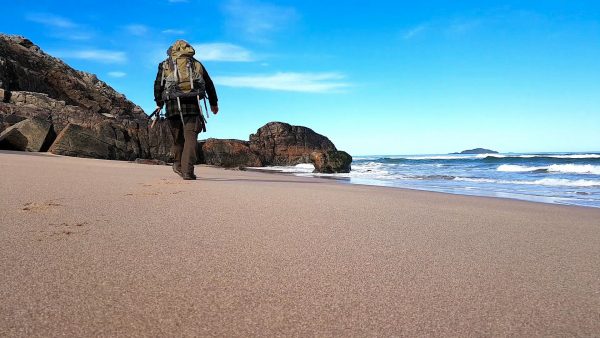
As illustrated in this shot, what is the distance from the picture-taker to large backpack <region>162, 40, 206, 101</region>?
5.78m

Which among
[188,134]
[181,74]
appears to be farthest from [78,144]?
[181,74]

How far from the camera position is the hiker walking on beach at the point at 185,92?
5797mm

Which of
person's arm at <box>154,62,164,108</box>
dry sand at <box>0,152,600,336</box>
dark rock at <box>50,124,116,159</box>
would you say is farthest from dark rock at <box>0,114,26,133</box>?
dry sand at <box>0,152,600,336</box>

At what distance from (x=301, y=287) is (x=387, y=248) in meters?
0.80

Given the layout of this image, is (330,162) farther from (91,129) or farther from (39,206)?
(39,206)

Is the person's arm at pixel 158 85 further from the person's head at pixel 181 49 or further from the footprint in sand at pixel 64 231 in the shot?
the footprint in sand at pixel 64 231

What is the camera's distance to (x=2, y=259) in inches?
64.4

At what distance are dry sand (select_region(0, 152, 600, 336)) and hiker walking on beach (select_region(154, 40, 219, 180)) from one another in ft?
9.37

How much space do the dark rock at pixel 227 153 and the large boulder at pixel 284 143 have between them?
3806 millimetres

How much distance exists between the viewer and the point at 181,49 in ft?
19.1

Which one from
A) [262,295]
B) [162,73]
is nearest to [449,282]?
[262,295]

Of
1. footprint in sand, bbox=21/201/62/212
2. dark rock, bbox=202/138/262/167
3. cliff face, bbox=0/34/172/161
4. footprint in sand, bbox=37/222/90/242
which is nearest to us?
footprint in sand, bbox=37/222/90/242

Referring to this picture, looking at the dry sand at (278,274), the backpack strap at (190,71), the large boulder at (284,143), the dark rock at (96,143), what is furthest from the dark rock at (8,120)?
the large boulder at (284,143)

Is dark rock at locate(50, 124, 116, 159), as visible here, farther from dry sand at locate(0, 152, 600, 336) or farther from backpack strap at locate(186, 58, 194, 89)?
dry sand at locate(0, 152, 600, 336)
